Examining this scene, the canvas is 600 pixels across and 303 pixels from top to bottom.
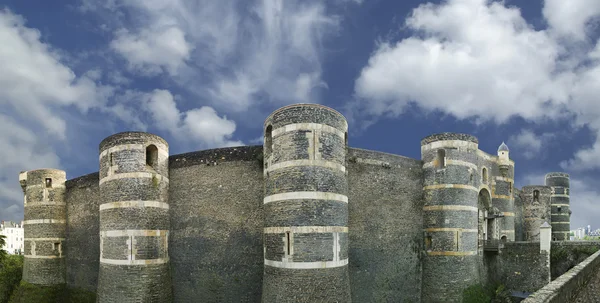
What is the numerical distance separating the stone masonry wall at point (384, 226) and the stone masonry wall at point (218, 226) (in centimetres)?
477

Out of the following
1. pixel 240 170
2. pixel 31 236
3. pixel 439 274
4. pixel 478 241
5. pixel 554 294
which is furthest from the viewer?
pixel 31 236

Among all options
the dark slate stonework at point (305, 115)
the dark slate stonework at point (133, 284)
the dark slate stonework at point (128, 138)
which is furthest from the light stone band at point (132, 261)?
the dark slate stonework at point (305, 115)

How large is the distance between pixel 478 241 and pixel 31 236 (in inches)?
1109

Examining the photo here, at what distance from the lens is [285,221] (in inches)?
621

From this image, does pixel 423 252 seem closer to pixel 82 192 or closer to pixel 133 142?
pixel 133 142

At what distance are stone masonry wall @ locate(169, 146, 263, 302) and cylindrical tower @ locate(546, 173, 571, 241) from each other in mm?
37000

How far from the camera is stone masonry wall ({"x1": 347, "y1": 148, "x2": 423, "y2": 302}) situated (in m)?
20.0

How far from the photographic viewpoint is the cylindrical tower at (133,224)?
1845cm

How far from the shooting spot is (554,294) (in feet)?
28.2

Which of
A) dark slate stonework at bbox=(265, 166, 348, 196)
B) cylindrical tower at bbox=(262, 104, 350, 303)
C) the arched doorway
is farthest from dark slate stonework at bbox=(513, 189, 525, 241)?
dark slate stonework at bbox=(265, 166, 348, 196)

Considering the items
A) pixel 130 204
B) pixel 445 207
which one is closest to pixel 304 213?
pixel 130 204

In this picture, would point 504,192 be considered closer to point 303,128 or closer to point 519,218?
point 519,218

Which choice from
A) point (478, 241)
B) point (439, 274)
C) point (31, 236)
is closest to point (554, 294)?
point (439, 274)

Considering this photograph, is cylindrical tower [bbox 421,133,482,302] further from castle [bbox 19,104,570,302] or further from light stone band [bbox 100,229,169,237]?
light stone band [bbox 100,229,169,237]
